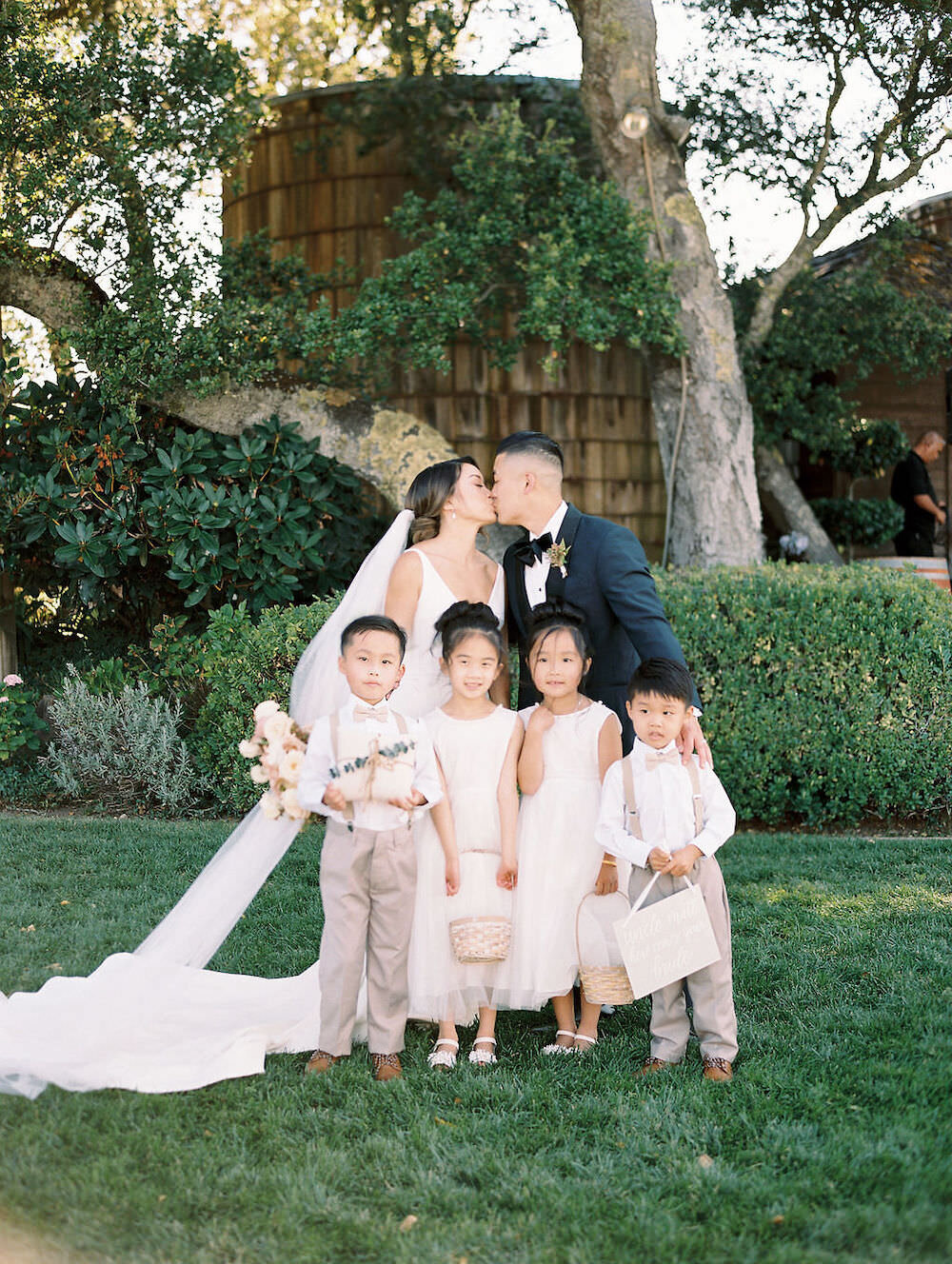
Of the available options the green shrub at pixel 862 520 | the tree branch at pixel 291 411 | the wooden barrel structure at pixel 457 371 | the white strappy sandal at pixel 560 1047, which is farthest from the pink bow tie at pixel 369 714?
the green shrub at pixel 862 520

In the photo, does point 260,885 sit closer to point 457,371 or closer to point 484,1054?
point 484,1054

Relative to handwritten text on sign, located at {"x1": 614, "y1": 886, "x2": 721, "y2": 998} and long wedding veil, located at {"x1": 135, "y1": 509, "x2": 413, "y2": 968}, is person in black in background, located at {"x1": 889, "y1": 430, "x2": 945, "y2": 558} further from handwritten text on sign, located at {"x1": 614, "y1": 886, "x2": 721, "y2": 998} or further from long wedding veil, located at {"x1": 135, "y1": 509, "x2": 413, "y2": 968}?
handwritten text on sign, located at {"x1": 614, "y1": 886, "x2": 721, "y2": 998}

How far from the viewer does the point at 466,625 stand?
3.39 metres

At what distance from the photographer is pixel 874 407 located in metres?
11.7

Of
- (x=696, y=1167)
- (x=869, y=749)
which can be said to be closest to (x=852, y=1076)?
(x=696, y=1167)

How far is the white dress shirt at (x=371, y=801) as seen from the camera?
329 cm

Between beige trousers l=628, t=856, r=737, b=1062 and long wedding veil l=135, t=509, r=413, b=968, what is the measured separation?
1106mm

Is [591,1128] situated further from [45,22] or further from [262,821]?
[45,22]

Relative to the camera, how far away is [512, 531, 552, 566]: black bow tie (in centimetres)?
365

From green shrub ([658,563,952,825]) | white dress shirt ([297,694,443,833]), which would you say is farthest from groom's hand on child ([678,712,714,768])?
green shrub ([658,563,952,825])

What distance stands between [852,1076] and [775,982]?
0.75 m

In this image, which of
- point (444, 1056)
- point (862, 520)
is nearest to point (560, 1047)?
point (444, 1056)

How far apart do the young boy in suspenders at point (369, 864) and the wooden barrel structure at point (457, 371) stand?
691 centimetres

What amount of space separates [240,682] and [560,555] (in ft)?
10.4
